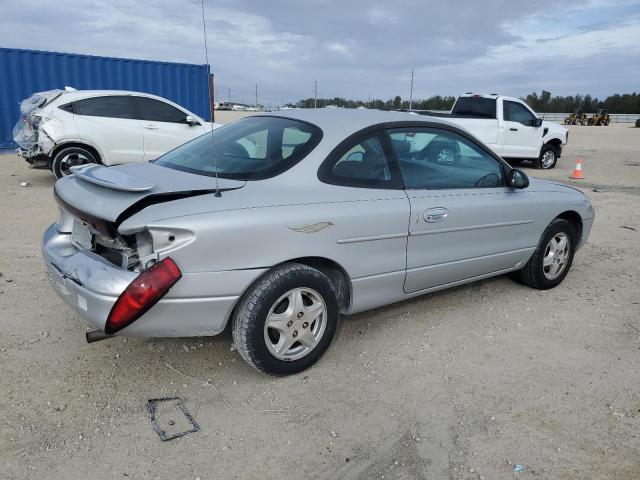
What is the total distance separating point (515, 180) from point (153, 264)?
2841 millimetres

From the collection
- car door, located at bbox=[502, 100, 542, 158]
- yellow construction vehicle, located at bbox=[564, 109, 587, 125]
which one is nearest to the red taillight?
car door, located at bbox=[502, 100, 542, 158]

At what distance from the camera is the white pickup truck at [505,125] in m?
12.8

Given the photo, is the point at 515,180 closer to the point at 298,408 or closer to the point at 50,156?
the point at 298,408

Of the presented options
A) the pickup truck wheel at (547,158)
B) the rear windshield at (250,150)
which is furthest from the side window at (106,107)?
the pickup truck wheel at (547,158)

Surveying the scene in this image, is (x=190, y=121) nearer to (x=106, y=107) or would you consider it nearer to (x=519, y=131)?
(x=106, y=107)

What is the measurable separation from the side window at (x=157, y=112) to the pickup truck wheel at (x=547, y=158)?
9.65m

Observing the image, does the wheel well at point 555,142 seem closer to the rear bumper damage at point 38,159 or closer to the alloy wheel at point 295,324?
the rear bumper damage at point 38,159

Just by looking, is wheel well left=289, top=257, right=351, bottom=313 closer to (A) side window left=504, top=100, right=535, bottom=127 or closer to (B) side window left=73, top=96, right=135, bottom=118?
(B) side window left=73, top=96, right=135, bottom=118

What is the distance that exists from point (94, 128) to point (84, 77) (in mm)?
6152

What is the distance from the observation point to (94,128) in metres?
8.61

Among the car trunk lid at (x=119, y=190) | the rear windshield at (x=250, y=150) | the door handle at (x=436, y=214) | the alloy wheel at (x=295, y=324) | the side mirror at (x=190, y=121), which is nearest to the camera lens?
the car trunk lid at (x=119, y=190)

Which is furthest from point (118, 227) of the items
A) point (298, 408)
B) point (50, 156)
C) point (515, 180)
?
point (50, 156)

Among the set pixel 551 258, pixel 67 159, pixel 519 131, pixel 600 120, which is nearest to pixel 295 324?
pixel 551 258

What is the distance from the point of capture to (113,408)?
273cm
